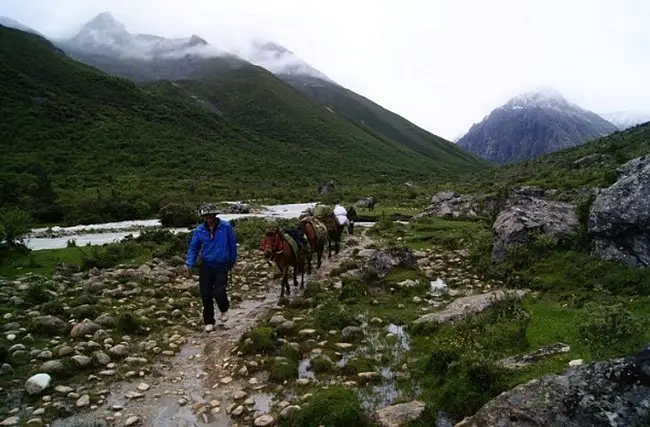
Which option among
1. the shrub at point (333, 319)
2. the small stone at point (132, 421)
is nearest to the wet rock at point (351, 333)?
the shrub at point (333, 319)

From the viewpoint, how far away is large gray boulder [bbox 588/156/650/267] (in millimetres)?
12719

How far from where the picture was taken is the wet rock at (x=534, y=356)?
7.87 m

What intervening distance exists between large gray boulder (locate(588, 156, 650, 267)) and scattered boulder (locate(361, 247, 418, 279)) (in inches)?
237

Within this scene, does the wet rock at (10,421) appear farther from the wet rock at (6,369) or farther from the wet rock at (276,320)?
the wet rock at (276,320)

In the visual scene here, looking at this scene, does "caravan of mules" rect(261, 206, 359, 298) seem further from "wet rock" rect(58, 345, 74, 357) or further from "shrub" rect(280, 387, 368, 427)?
"shrub" rect(280, 387, 368, 427)

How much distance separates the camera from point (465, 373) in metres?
7.83

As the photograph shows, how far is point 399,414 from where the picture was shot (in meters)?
7.46

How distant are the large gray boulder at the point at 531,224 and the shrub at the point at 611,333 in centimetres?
772

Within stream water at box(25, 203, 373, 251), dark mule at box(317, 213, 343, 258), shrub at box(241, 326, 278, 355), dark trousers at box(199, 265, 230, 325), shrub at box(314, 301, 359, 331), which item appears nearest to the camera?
shrub at box(241, 326, 278, 355)

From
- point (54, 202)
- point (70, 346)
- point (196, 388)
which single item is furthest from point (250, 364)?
point (54, 202)

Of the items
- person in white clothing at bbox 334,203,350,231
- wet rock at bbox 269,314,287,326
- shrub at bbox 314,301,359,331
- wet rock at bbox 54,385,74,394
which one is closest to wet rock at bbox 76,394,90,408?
wet rock at bbox 54,385,74,394

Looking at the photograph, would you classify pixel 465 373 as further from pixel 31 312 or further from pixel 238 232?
pixel 238 232

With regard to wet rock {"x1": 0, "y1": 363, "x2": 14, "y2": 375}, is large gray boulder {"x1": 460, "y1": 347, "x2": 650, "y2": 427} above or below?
above

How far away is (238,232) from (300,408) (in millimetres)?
20645
